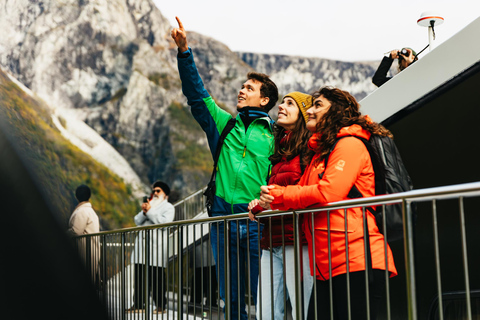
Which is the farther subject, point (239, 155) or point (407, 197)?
point (239, 155)

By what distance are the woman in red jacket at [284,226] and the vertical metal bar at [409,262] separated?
3.20ft

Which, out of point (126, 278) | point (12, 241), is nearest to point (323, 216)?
point (12, 241)

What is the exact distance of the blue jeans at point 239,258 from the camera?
3.97 meters

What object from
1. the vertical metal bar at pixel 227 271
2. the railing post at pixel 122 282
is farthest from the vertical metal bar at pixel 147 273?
the vertical metal bar at pixel 227 271

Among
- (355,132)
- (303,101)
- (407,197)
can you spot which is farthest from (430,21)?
(407,197)

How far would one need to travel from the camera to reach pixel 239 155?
4301mm

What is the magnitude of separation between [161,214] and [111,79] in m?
39.6

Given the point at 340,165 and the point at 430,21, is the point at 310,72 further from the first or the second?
the point at 340,165

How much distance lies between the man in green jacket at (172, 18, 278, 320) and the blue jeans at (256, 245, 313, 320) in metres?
0.29

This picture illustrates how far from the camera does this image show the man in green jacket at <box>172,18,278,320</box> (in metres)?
4.06

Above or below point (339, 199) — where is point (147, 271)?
below

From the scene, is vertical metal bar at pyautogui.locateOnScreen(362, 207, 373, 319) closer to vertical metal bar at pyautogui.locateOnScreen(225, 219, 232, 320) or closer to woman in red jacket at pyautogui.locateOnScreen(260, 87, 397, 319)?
woman in red jacket at pyautogui.locateOnScreen(260, 87, 397, 319)

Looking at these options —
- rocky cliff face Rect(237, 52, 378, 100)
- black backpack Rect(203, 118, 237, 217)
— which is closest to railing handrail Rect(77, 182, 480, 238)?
black backpack Rect(203, 118, 237, 217)

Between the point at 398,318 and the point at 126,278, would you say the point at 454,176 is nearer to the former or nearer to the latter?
the point at 398,318
